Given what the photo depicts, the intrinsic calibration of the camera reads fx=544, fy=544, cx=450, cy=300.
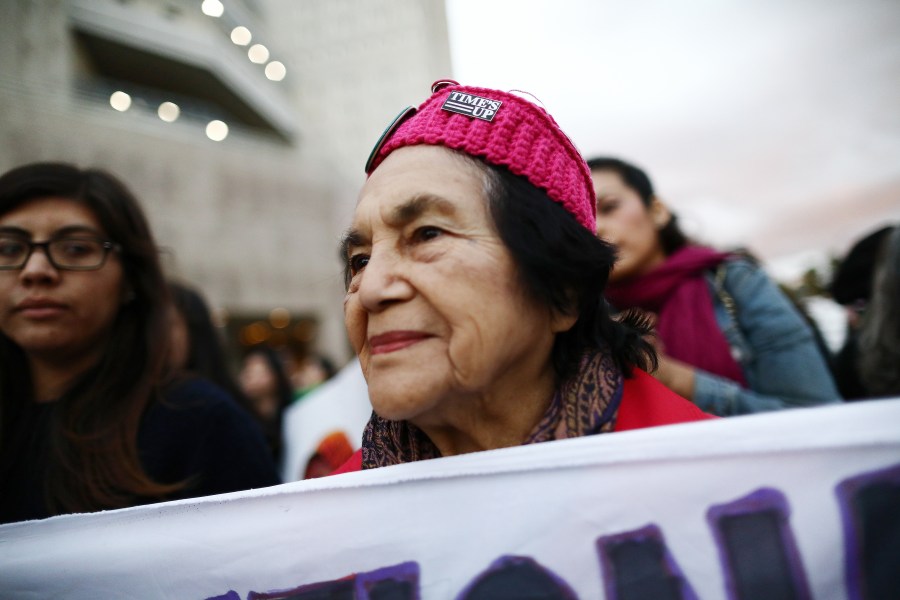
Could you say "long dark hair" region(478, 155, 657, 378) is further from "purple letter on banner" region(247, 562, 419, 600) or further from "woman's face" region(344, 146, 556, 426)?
"purple letter on banner" region(247, 562, 419, 600)

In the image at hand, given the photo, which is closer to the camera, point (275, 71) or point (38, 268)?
point (38, 268)

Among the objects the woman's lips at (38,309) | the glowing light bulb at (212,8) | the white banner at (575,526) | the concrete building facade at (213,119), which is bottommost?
the white banner at (575,526)

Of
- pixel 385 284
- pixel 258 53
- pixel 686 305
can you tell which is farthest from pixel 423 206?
pixel 258 53

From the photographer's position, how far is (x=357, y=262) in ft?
4.32

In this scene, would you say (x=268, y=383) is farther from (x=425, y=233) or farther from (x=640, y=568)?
(x=640, y=568)

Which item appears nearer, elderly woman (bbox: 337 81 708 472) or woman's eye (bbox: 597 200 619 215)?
elderly woman (bbox: 337 81 708 472)

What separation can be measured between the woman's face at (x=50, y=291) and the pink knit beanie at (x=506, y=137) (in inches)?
44.7

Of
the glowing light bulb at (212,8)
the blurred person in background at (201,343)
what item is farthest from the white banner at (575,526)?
the glowing light bulb at (212,8)

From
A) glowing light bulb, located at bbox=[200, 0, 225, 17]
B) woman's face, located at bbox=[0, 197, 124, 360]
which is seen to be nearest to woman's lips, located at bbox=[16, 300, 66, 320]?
woman's face, located at bbox=[0, 197, 124, 360]

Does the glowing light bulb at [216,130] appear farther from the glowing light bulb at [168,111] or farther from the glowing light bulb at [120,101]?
the glowing light bulb at [120,101]

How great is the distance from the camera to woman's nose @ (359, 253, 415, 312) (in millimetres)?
1079

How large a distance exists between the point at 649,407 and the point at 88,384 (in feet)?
5.57

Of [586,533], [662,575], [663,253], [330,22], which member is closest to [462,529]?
[586,533]

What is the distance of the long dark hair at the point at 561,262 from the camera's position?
1121mm
